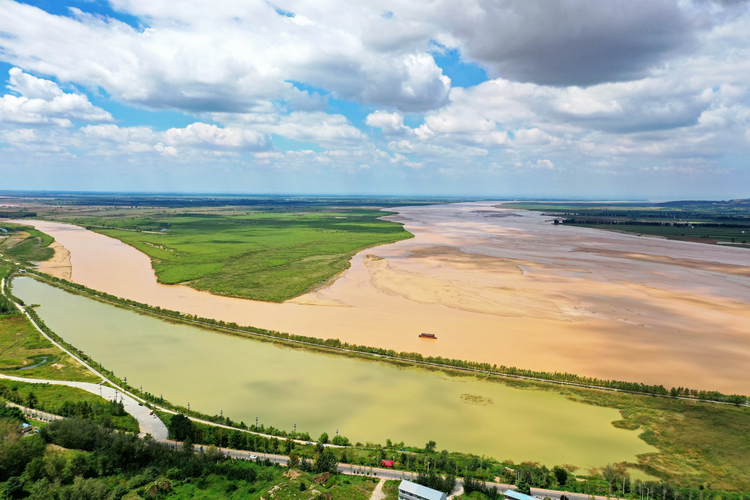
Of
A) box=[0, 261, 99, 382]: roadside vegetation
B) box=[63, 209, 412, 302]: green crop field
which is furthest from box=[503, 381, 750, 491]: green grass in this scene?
box=[63, 209, 412, 302]: green crop field

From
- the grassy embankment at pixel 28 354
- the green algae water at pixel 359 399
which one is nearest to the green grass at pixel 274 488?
the green algae water at pixel 359 399

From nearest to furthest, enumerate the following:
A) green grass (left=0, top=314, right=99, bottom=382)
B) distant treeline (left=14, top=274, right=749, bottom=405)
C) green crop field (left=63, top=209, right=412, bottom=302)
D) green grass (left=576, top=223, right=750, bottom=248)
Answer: distant treeline (left=14, top=274, right=749, bottom=405) < green grass (left=0, top=314, right=99, bottom=382) < green crop field (left=63, top=209, right=412, bottom=302) < green grass (left=576, top=223, right=750, bottom=248)

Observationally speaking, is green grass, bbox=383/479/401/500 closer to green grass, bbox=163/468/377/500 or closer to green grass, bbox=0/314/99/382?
green grass, bbox=163/468/377/500

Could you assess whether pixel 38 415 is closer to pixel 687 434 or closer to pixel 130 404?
pixel 130 404

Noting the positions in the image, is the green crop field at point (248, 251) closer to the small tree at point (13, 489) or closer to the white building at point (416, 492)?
the small tree at point (13, 489)

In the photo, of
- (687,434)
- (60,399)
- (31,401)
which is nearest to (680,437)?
(687,434)

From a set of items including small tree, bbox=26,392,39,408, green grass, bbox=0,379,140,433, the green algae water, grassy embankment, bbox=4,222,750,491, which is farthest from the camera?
small tree, bbox=26,392,39,408
